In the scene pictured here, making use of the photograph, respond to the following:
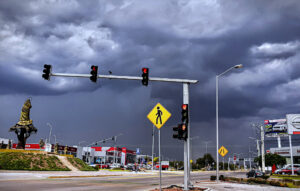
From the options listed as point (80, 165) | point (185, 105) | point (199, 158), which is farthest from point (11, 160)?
point (199, 158)

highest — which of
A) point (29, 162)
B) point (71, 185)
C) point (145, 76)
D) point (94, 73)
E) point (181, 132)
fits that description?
point (94, 73)

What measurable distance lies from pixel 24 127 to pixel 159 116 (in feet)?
141

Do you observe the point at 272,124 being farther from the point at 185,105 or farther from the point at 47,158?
the point at 185,105

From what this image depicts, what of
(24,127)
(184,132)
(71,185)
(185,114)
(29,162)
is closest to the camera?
(184,132)

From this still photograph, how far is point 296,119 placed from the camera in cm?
3816

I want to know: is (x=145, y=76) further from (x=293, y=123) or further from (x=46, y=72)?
(x=293, y=123)

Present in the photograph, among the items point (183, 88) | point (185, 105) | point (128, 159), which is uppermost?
point (183, 88)

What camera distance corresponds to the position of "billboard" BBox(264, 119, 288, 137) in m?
103

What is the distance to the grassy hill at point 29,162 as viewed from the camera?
36.9 m

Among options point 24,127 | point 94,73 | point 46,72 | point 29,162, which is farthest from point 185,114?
point 24,127

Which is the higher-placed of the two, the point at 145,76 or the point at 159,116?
the point at 145,76

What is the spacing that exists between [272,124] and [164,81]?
102m

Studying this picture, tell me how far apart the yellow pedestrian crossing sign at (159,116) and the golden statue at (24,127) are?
42.7 meters

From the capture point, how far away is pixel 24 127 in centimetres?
4838
